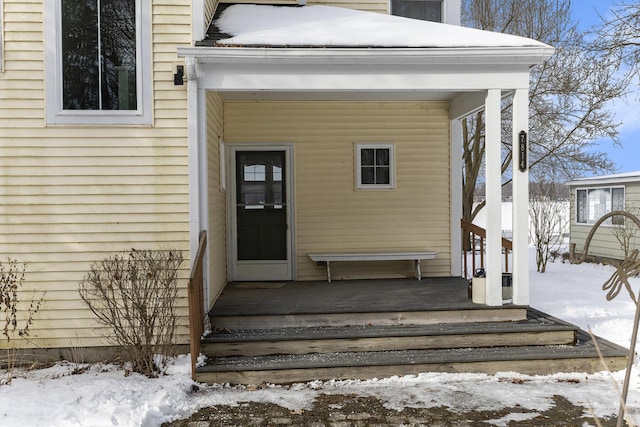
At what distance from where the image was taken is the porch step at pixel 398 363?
4.76 m

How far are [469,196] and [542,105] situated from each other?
3487 millimetres

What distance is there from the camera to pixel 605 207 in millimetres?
15727

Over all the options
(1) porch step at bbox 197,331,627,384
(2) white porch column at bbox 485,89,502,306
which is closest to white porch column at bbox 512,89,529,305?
(2) white porch column at bbox 485,89,502,306

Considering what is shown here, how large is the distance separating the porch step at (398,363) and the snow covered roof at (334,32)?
320cm

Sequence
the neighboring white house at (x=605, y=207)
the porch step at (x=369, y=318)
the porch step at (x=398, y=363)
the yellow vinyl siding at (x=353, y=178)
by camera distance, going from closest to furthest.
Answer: the porch step at (x=398, y=363)
the porch step at (x=369, y=318)
the yellow vinyl siding at (x=353, y=178)
the neighboring white house at (x=605, y=207)

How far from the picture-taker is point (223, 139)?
758cm

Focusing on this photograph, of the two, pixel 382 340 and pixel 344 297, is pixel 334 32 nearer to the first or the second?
pixel 344 297

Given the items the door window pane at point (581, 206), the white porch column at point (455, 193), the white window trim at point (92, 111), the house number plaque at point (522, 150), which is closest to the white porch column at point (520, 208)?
the house number plaque at point (522, 150)

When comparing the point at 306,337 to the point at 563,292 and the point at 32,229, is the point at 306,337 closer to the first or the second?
the point at 32,229

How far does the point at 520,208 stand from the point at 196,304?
359 cm

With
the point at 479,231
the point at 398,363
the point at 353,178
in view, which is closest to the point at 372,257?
the point at 353,178

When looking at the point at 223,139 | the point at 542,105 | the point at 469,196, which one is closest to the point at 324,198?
the point at 223,139

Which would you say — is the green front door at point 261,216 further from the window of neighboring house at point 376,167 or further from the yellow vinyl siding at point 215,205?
the window of neighboring house at point 376,167

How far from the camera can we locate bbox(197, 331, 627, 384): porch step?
4.76m
